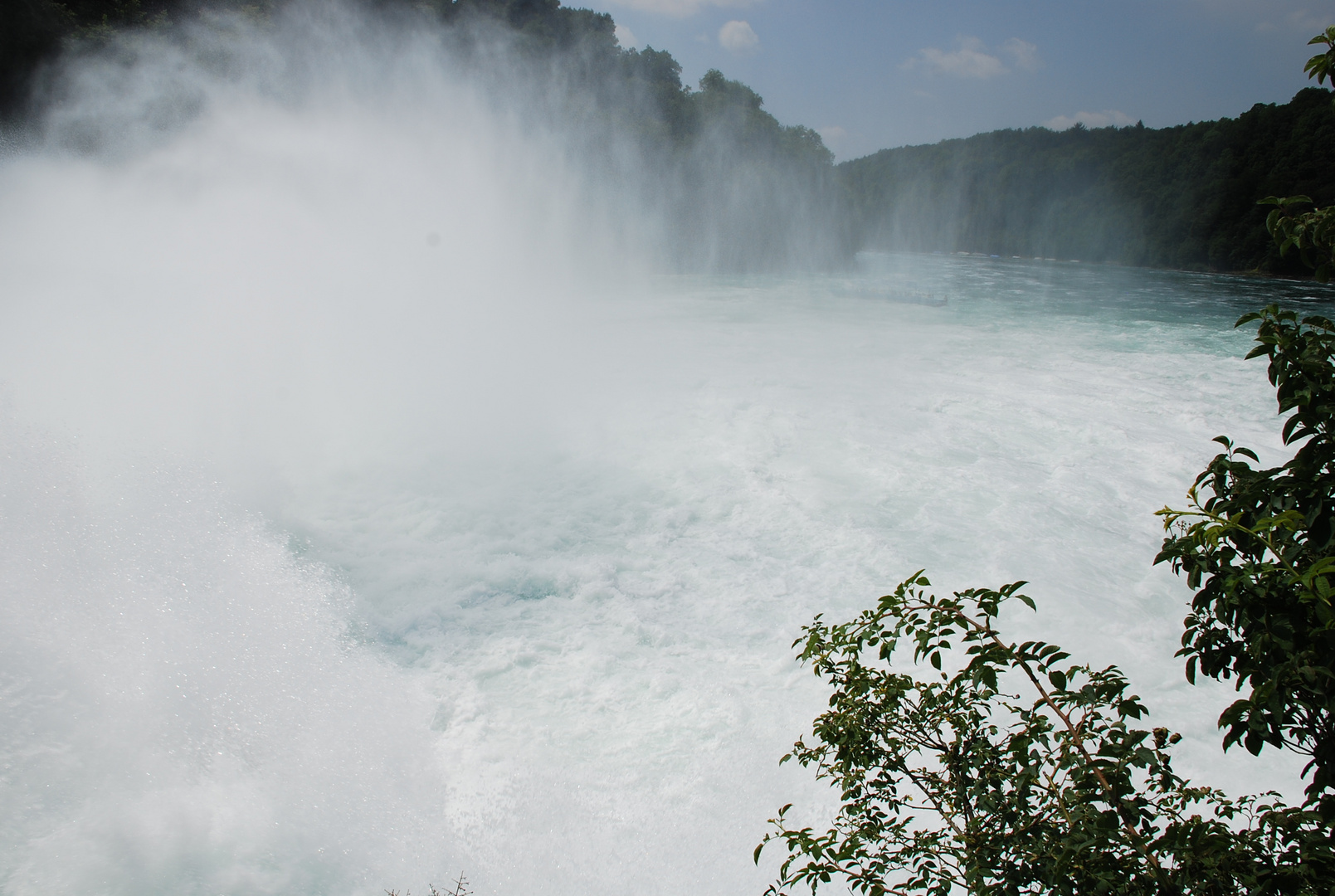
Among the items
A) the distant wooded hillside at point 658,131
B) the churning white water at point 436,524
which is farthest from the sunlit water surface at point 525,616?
the distant wooded hillside at point 658,131

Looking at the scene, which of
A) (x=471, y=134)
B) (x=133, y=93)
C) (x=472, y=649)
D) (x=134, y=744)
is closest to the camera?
(x=134, y=744)

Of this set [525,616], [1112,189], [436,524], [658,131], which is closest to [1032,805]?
[525,616]

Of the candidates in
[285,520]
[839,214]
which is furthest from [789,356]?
[839,214]

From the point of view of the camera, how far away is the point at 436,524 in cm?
Answer: 1071

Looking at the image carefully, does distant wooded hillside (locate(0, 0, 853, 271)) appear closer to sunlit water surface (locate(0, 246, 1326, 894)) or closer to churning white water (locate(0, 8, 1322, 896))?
churning white water (locate(0, 8, 1322, 896))

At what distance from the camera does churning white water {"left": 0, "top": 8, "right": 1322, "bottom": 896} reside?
5625 millimetres

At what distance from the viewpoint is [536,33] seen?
53.4m

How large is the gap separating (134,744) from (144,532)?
4.22 m

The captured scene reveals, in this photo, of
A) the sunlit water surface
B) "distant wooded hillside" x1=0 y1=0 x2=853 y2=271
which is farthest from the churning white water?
"distant wooded hillside" x1=0 y1=0 x2=853 y2=271

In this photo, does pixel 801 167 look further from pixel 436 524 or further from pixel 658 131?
pixel 436 524

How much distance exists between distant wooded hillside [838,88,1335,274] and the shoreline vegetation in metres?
0.18

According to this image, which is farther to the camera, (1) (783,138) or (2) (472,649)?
(1) (783,138)

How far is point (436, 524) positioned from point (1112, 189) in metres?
91.8

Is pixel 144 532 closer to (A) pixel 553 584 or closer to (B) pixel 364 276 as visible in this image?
(A) pixel 553 584
